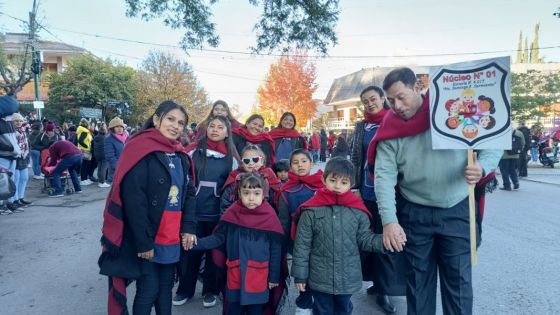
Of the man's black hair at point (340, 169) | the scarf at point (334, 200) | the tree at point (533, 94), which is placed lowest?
the scarf at point (334, 200)

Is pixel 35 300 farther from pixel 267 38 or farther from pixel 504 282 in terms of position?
pixel 267 38

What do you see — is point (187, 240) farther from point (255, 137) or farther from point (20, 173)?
point (20, 173)

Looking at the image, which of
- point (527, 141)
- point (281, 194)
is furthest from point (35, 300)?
point (527, 141)

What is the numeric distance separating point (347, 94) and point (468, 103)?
46.8m

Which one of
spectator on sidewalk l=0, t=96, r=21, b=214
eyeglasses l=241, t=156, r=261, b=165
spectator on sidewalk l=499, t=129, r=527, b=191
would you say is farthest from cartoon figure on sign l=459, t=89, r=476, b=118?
spectator on sidewalk l=499, t=129, r=527, b=191

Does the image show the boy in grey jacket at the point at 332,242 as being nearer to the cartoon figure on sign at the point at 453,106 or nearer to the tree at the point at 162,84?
the cartoon figure on sign at the point at 453,106

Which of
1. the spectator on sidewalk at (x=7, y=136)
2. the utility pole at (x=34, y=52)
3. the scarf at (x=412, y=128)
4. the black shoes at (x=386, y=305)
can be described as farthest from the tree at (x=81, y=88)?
the scarf at (x=412, y=128)

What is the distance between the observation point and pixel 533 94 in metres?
21.0

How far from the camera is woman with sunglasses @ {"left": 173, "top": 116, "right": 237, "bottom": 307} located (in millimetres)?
3869

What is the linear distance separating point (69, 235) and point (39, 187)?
6224 mm

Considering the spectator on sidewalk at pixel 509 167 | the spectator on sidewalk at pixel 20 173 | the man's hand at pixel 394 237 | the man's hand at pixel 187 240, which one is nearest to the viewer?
the man's hand at pixel 394 237

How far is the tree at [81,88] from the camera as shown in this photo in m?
28.1

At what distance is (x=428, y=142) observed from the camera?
2682 millimetres

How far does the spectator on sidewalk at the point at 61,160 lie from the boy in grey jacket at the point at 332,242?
28.2ft
